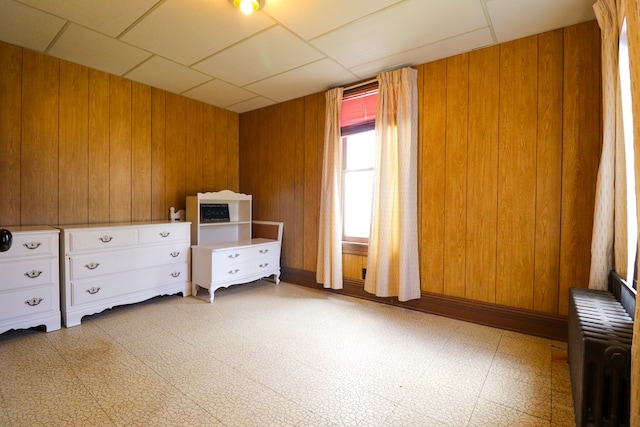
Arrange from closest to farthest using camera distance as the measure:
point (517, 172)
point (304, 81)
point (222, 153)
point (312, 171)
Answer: point (517, 172) < point (304, 81) < point (312, 171) < point (222, 153)

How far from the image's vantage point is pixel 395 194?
10.1 feet

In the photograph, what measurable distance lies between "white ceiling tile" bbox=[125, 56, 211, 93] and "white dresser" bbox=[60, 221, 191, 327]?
1.65 metres

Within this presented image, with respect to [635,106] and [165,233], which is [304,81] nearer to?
[165,233]

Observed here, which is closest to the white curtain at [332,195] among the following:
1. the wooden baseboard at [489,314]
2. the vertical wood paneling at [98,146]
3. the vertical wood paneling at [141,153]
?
the wooden baseboard at [489,314]

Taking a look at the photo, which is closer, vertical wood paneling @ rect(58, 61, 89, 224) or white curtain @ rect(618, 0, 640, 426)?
white curtain @ rect(618, 0, 640, 426)

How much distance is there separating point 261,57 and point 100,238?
7.52 feet

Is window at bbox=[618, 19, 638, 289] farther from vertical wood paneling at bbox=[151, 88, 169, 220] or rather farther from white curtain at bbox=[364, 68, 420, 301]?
vertical wood paneling at bbox=[151, 88, 169, 220]

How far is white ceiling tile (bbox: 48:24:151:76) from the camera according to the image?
2.52 meters

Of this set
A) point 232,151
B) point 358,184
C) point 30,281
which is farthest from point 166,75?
point 358,184

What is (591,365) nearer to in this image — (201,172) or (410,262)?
(410,262)

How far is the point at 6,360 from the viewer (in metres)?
2.01

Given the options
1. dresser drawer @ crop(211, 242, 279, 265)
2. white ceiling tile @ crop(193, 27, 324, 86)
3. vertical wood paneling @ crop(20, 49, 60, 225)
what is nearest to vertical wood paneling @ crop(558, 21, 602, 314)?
white ceiling tile @ crop(193, 27, 324, 86)

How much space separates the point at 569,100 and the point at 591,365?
78.8 inches

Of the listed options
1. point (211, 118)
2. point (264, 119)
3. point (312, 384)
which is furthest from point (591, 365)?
point (211, 118)
